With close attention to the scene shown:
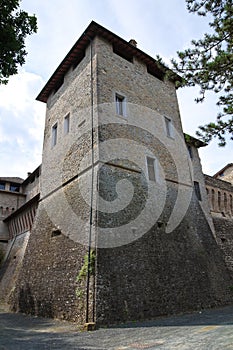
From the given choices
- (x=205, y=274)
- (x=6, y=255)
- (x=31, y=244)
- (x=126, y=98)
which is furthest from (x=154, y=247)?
(x=6, y=255)

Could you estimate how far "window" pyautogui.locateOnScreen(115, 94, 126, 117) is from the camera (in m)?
11.8

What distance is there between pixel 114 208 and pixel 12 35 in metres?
5.85

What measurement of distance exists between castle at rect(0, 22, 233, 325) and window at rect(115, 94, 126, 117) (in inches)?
1.8

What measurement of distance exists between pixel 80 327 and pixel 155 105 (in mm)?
10585

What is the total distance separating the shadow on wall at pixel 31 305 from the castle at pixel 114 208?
0.12ft

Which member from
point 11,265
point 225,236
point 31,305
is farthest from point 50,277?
point 225,236

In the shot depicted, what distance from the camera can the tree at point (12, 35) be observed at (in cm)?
655

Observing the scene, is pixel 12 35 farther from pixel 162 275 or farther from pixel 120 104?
pixel 162 275

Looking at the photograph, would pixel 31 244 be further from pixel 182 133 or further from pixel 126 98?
pixel 182 133

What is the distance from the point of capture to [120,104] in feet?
39.4

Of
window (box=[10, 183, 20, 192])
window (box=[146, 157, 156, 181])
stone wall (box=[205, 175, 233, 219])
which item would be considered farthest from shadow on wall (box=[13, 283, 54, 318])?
window (box=[10, 183, 20, 192])

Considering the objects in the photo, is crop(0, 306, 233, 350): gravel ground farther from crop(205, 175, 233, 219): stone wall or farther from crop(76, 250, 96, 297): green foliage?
crop(205, 175, 233, 219): stone wall

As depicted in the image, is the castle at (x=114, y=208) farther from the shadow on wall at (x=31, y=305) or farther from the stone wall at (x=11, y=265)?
the stone wall at (x=11, y=265)

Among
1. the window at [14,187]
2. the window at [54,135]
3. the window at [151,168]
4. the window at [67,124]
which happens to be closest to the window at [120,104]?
the window at [151,168]
